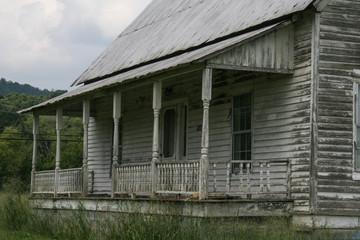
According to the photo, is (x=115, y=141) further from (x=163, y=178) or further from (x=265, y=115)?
(x=265, y=115)

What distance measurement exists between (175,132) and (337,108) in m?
6.12

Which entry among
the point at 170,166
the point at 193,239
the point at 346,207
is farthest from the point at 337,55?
the point at 193,239

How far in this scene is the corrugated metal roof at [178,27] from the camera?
17013 mm

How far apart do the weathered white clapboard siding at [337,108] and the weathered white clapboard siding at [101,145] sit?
1006cm

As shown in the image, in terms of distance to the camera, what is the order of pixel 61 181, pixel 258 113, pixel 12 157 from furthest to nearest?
pixel 12 157
pixel 61 181
pixel 258 113

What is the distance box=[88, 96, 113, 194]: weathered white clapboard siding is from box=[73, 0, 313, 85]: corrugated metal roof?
110 cm

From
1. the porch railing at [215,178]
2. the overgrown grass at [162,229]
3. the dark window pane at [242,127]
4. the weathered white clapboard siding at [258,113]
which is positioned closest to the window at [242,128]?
the dark window pane at [242,127]

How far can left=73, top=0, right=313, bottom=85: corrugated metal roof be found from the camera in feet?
55.8

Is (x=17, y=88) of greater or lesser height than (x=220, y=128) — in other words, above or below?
above

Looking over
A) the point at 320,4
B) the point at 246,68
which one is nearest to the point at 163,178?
the point at 246,68

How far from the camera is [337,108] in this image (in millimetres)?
15305

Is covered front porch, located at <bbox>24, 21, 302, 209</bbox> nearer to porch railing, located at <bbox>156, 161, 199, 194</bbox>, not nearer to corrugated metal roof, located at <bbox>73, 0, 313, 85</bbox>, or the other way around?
porch railing, located at <bbox>156, 161, 199, 194</bbox>

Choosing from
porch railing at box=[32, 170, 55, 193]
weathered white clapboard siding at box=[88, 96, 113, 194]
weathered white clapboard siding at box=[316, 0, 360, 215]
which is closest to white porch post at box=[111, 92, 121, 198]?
porch railing at box=[32, 170, 55, 193]

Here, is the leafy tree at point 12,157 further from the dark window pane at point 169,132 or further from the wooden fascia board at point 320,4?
the wooden fascia board at point 320,4
